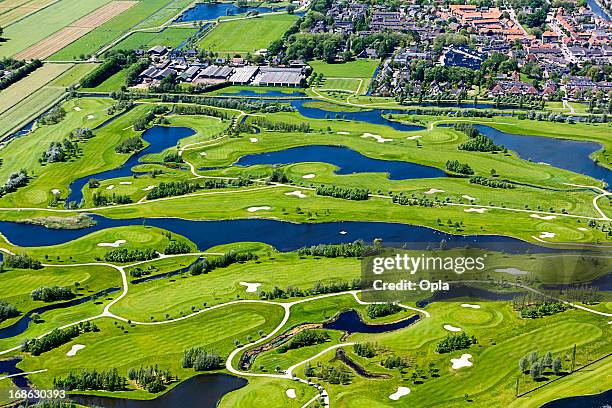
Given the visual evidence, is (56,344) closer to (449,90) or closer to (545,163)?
(545,163)

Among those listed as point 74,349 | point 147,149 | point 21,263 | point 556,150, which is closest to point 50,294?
point 21,263

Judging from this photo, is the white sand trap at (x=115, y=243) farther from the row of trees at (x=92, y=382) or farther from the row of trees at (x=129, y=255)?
the row of trees at (x=92, y=382)

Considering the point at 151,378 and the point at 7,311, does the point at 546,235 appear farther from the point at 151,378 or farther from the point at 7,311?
the point at 7,311

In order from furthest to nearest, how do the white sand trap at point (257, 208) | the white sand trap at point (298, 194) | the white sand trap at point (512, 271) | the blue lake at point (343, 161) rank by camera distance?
the blue lake at point (343, 161), the white sand trap at point (298, 194), the white sand trap at point (257, 208), the white sand trap at point (512, 271)

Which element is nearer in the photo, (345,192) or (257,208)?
(257,208)

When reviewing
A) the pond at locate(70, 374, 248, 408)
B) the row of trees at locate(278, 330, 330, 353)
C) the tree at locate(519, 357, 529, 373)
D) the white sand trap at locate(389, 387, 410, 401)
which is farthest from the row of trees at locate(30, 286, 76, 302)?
the tree at locate(519, 357, 529, 373)

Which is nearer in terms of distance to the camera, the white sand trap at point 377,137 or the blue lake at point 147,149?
the blue lake at point 147,149

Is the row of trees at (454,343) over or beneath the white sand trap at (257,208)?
beneath

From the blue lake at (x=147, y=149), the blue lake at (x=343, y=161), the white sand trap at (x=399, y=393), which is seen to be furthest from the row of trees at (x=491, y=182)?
the blue lake at (x=147, y=149)
